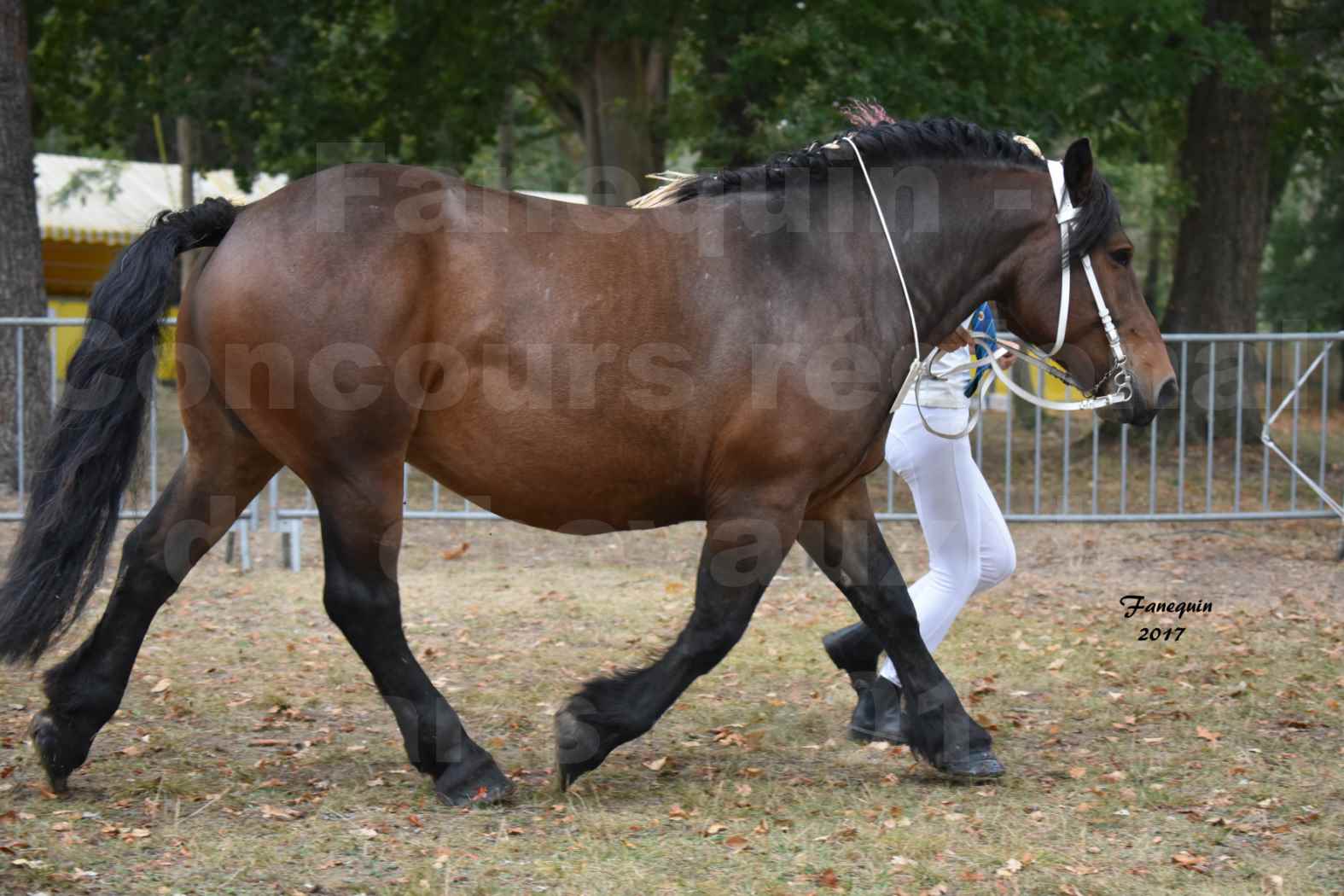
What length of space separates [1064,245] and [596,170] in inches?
404

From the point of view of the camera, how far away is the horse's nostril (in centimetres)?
438

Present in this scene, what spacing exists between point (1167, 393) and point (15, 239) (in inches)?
348

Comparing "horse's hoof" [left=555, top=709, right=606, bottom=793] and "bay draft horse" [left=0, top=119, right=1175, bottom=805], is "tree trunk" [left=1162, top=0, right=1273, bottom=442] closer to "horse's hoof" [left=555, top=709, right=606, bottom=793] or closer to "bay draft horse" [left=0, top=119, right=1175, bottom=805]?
"bay draft horse" [left=0, top=119, right=1175, bottom=805]

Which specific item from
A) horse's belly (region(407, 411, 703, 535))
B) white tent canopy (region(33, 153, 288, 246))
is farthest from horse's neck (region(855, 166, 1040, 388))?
white tent canopy (region(33, 153, 288, 246))

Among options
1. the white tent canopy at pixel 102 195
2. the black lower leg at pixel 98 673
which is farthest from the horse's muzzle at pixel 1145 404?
the white tent canopy at pixel 102 195

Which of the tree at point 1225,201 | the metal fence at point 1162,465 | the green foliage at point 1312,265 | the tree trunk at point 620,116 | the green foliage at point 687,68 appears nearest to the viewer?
the metal fence at point 1162,465

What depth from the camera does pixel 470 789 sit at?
4219 millimetres

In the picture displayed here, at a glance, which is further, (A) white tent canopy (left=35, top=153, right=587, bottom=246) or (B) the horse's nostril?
(A) white tent canopy (left=35, top=153, right=587, bottom=246)

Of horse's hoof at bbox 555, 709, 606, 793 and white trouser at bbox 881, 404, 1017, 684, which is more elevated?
white trouser at bbox 881, 404, 1017, 684

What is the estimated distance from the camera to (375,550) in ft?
13.7

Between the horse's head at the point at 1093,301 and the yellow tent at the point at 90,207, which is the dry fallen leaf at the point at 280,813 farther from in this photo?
the yellow tent at the point at 90,207

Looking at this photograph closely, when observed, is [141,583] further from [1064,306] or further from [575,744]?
[1064,306]

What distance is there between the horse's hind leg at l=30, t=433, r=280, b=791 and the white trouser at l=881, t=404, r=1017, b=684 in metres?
2.13

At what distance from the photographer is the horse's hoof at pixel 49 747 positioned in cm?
423
